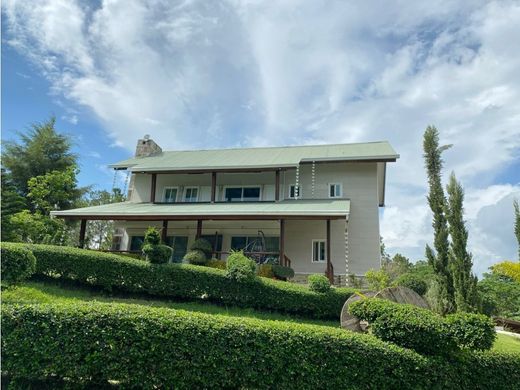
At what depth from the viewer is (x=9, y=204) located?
23.8 meters

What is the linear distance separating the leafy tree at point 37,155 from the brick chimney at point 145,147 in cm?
535

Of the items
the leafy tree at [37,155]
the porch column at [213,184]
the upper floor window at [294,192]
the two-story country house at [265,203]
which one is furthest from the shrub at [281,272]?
the leafy tree at [37,155]

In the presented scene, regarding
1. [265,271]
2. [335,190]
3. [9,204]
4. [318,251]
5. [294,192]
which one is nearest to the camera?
[265,271]

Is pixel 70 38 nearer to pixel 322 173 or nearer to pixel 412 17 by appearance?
pixel 412 17

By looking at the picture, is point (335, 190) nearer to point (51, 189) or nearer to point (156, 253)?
point (156, 253)

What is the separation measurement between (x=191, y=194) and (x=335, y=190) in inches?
344

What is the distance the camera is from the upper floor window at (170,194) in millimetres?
23672

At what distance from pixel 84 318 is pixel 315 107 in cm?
1210

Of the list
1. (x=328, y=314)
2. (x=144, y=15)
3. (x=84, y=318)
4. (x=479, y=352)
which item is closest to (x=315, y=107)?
(x=328, y=314)

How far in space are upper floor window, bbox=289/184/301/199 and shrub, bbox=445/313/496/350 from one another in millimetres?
14377

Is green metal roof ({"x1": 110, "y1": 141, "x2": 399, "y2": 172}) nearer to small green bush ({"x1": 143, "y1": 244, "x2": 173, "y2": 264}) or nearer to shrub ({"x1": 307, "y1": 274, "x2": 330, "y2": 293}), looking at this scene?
shrub ({"x1": 307, "y1": 274, "x2": 330, "y2": 293})

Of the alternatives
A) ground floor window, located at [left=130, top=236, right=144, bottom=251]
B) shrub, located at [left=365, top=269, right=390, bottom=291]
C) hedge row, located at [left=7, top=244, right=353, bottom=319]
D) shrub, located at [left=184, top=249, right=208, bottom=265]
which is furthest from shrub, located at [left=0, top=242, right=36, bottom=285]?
ground floor window, located at [left=130, top=236, right=144, bottom=251]

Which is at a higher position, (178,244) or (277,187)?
(277,187)

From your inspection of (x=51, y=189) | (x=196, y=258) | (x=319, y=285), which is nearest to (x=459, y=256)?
(x=319, y=285)
